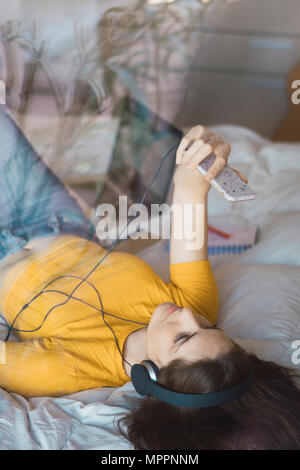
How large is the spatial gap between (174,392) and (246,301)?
39 cm

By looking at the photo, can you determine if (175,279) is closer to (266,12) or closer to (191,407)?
(191,407)

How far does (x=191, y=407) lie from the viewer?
2.22 ft

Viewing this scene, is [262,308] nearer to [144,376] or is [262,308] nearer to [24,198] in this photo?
[144,376]

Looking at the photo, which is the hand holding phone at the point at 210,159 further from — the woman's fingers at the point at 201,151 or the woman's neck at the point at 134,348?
the woman's neck at the point at 134,348

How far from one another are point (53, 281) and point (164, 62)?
0.85m

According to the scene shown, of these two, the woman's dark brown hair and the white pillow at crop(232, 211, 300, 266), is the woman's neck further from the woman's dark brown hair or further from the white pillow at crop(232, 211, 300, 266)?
the white pillow at crop(232, 211, 300, 266)

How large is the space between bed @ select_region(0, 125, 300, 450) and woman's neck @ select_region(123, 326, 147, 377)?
0.14 feet

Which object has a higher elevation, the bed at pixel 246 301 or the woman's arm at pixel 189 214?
the woman's arm at pixel 189 214

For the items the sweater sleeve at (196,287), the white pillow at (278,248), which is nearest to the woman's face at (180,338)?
the sweater sleeve at (196,287)

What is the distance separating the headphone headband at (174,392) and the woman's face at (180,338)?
3 centimetres

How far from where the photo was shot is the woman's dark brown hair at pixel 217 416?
66 cm

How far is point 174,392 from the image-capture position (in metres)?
0.67

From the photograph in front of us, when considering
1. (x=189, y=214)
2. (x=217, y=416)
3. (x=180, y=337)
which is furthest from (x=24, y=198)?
(x=217, y=416)

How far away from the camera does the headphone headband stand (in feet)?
2.17
